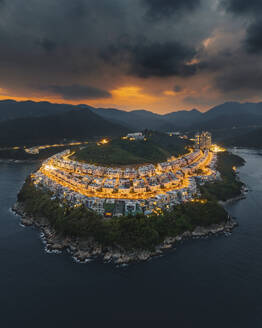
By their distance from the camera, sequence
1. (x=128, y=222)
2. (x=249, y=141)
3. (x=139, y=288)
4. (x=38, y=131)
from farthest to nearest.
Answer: (x=38, y=131)
(x=249, y=141)
(x=128, y=222)
(x=139, y=288)

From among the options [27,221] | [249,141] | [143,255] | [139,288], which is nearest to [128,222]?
[143,255]

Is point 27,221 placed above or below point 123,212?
below

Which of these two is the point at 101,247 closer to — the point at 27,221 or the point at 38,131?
the point at 27,221

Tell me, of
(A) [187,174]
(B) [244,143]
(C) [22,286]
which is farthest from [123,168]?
(B) [244,143]

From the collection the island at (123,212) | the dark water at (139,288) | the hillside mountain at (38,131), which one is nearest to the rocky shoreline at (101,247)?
the island at (123,212)

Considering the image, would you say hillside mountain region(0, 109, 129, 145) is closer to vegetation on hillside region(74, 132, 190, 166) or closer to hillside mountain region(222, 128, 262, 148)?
vegetation on hillside region(74, 132, 190, 166)

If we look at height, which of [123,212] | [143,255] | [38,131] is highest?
[38,131]

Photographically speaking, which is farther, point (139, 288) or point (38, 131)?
point (38, 131)

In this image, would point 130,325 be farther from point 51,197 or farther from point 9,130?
point 9,130
